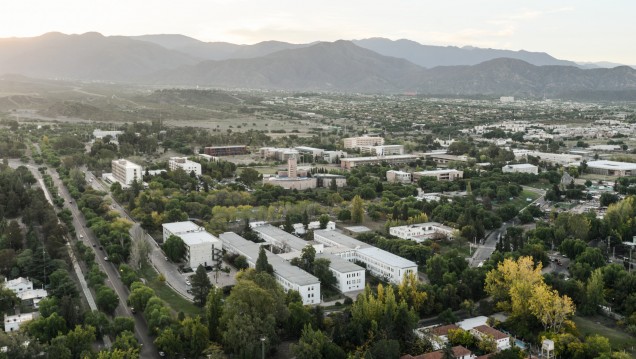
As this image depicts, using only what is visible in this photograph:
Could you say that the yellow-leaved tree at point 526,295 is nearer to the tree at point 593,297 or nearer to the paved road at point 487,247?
the tree at point 593,297

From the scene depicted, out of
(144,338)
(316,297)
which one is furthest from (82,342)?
(316,297)

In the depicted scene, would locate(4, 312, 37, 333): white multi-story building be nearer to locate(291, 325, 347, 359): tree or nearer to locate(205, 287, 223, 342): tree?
locate(205, 287, 223, 342): tree

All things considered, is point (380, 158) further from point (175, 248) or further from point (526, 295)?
point (526, 295)

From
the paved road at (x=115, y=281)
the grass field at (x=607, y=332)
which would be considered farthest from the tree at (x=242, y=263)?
the grass field at (x=607, y=332)

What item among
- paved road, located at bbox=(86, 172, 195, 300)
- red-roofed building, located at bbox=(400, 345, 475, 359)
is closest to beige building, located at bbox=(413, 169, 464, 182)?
paved road, located at bbox=(86, 172, 195, 300)

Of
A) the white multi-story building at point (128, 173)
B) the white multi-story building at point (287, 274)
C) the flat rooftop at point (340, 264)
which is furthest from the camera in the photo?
the white multi-story building at point (128, 173)

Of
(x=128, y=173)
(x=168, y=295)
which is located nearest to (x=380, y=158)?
(x=128, y=173)
